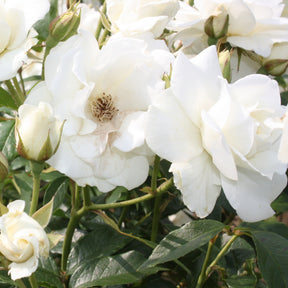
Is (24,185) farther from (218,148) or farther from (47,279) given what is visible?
(218,148)

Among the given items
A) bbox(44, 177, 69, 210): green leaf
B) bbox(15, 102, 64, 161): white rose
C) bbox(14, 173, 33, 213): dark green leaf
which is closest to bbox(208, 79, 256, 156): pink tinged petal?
bbox(15, 102, 64, 161): white rose

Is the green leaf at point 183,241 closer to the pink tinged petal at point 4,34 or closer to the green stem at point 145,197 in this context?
the green stem at point 145,197

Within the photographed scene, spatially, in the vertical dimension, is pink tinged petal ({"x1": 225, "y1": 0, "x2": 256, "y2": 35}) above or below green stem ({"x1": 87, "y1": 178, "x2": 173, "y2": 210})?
above

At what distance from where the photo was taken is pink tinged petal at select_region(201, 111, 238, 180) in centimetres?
56

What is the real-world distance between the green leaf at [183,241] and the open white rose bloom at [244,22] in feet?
1.02

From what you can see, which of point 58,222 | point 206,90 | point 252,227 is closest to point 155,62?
point 206,90

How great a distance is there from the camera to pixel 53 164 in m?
0.63

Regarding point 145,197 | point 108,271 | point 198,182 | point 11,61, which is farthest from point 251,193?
point 11,61

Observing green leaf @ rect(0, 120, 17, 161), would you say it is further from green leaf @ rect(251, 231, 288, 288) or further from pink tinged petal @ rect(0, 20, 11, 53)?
green leaf @ rect(251, 231, 288, 288)

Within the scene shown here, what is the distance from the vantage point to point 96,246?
0.86m

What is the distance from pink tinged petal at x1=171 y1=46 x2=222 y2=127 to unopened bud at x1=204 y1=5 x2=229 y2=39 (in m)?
0.18

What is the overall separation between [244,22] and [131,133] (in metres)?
0.32

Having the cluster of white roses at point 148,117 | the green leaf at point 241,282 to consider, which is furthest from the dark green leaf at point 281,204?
the cluster of white roses at point 148,117

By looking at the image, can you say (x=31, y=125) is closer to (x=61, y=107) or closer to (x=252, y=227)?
(x=61, y=107)
